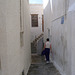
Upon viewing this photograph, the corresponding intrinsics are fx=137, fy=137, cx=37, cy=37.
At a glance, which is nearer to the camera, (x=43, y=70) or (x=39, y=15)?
(x=43, y=70)

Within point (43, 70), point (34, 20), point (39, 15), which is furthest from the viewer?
point (34, 20)

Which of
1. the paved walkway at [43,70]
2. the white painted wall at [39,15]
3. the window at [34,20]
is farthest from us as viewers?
the window at [34,20]

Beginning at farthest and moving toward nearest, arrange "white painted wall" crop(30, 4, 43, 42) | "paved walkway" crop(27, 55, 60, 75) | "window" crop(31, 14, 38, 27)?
1. "window" crop(31, 14, 38, 27)
2. "white painted wall" crop(30, 4, 43, 42)
3. "paved walkway" crop(27, 55, 60, 75)

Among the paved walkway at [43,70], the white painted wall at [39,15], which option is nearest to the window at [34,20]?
the white painted wall at [39,15]

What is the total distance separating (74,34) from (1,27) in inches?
123

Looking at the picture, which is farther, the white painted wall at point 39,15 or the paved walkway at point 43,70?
the white painted wall at point 39,15

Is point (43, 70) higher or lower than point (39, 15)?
lower

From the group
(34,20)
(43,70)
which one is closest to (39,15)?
(34,20)

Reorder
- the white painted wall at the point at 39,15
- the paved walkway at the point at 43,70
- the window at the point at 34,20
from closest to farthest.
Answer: the paved walkway at the point at 43,70 → the white painted wall at the point at 39,15 → the window at the point at 34,20

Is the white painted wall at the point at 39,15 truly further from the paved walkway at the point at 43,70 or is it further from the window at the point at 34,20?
the paved walkway at the point at 43,70

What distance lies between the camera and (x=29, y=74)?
7504 mm

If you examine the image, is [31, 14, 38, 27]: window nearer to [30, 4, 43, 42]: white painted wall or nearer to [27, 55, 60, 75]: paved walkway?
[30, 4, 43, 42]: white painted wall

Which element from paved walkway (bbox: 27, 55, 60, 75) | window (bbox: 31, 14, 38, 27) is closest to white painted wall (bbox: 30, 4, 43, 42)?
window (bbox: 31, 14, 38, 27)

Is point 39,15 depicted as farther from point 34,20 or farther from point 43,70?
point 43,70
